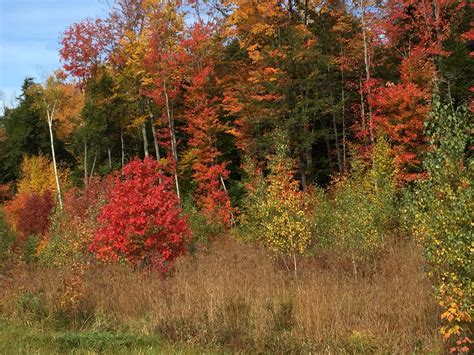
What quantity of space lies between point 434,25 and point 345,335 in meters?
19.8

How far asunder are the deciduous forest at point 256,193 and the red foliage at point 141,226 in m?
0.06

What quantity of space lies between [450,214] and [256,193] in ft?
34.8

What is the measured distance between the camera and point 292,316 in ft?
25.7

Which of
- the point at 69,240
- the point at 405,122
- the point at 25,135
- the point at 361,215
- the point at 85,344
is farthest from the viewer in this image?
the point at 25,135

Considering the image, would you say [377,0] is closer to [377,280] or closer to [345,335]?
[377,280]

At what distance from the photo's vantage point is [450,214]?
5828mm

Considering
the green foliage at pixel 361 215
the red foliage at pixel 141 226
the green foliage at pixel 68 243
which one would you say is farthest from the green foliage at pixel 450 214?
the green foliage at pixel 68 243

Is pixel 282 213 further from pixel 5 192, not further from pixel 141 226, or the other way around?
pixel 5 192

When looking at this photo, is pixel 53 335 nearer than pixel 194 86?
Yes

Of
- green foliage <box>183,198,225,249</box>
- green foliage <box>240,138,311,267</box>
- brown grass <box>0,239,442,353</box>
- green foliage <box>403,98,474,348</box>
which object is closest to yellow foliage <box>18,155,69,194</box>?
green foliage <box>183,198,225,249</box>

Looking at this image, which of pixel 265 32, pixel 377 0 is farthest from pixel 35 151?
pixel 377 0

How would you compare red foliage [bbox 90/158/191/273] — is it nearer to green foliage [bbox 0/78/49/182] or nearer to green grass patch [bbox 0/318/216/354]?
green grass patch [bbox 0/318/216/354]

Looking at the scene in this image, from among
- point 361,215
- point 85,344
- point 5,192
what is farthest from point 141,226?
point 5,192

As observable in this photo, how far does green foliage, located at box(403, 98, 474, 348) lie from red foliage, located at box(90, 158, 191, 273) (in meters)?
7.62
